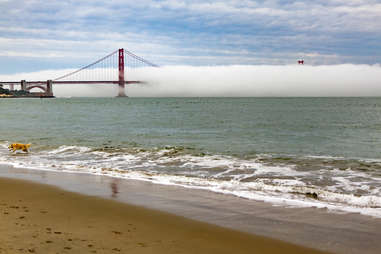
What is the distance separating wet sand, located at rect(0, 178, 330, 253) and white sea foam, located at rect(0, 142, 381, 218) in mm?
1771

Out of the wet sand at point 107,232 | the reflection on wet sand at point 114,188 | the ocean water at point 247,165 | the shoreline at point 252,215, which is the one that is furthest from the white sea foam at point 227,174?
the wet sand at point 107,232

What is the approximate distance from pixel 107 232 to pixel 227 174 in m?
4.48

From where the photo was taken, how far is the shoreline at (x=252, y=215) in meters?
4.12

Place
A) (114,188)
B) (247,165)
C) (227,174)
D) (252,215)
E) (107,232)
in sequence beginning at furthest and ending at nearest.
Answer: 1. (247,165)
2. (227,174)
3. (114,188)
4. (252,215)
5. (107,232)

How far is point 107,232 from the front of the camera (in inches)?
166

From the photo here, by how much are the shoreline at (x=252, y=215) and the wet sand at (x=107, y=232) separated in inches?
10.1

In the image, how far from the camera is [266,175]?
26.9 ft

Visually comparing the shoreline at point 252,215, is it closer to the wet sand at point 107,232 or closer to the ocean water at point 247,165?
the wet sand at point 107,232

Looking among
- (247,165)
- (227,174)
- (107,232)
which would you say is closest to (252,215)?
(107,232)

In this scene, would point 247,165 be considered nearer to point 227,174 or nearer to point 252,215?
point 227,174

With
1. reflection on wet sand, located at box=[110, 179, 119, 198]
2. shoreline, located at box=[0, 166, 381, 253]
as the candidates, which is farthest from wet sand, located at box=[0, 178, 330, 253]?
reflection on wet sand, located at box=[110, 179, 119, 198]

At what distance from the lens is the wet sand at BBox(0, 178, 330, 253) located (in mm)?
3758

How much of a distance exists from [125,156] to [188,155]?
1.87m

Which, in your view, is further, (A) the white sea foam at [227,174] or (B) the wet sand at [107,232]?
(A) the white sea foam at [227,174]
